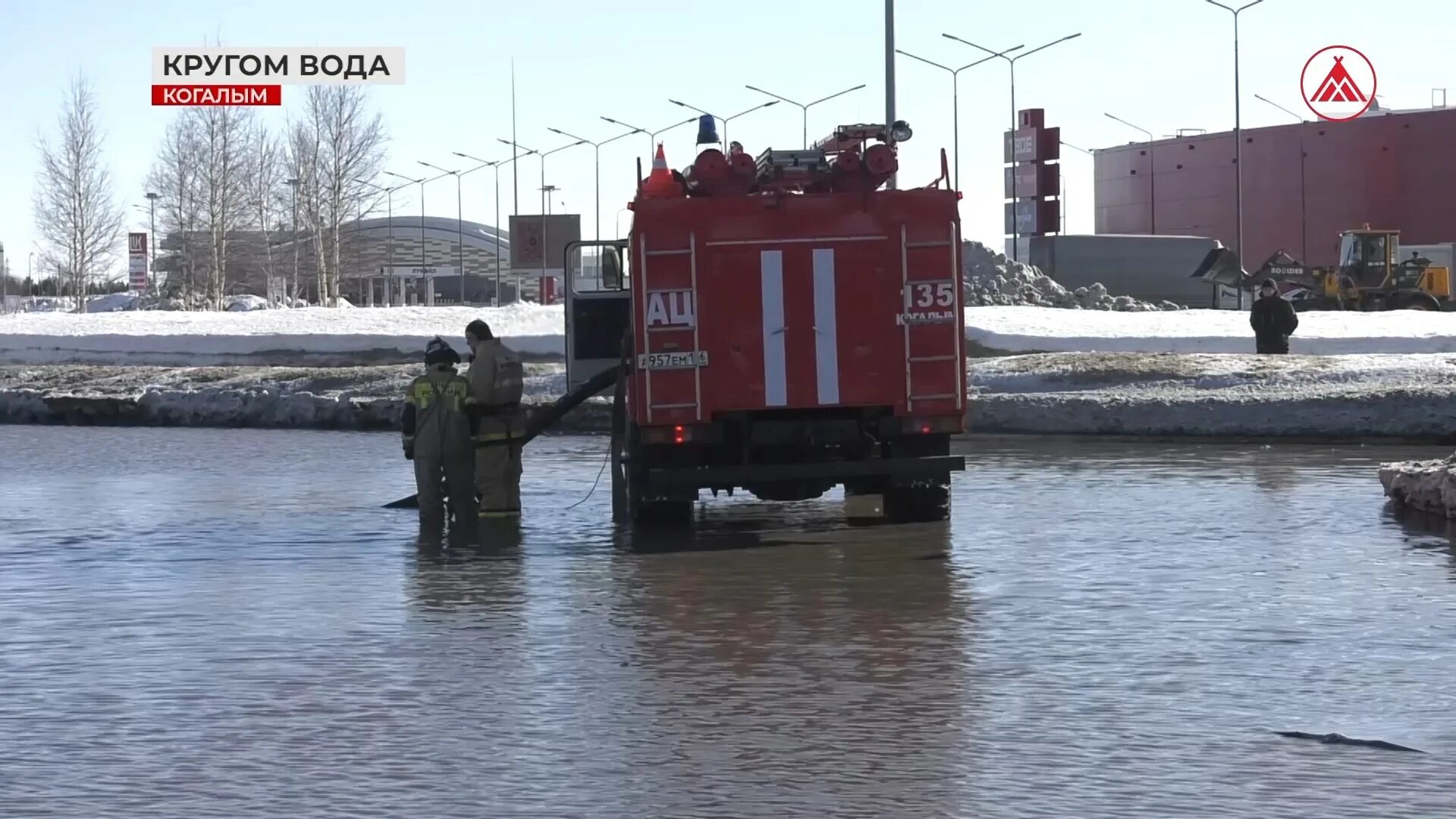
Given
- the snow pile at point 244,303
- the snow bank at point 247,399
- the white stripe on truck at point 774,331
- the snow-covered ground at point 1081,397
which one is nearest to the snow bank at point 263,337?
the snow bank at point 247,399

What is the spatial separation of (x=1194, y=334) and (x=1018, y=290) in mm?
32010

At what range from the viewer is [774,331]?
16062mm

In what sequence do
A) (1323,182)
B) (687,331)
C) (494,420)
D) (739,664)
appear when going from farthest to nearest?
(1323,182) → (494,420) → (687,331) → (739,664)

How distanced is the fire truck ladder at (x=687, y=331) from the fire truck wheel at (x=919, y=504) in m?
1.75

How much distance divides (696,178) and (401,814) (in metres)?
9.68

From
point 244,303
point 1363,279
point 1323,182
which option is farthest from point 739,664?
point 1323,182

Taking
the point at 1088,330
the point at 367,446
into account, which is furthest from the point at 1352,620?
the point at 1088,330

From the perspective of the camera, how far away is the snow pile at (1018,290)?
74.0 metres

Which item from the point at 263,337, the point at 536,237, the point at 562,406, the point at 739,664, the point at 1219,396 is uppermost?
the point at 536,237

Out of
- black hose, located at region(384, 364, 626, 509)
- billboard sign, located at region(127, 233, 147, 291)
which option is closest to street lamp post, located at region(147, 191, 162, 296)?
billboard sign, located at region(127, 233, 147, 291)

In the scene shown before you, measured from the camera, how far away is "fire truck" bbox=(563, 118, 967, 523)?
16.0m

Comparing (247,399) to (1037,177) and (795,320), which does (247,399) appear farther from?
(1037,177)

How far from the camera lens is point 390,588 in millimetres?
13180

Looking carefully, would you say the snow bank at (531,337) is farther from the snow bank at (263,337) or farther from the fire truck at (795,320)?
the fire truck at (795,320)
